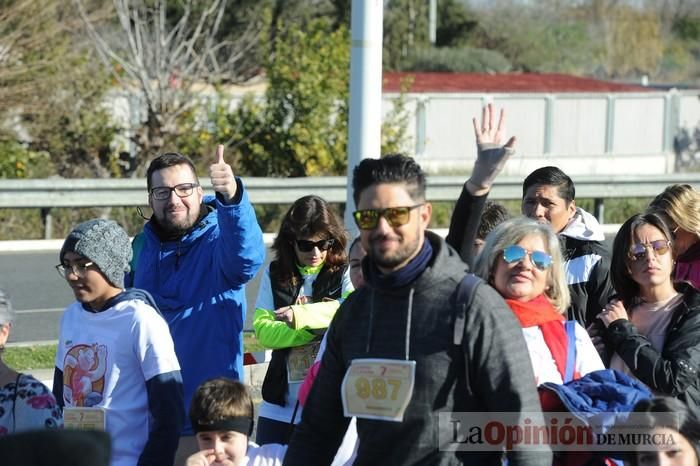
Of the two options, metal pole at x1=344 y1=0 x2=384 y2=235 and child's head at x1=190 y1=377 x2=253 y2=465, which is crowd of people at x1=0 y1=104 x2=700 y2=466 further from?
metal pole at x1=344 y1=0 x2=384 y2=235

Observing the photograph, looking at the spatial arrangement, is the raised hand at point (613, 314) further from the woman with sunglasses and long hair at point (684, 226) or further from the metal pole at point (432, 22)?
the metal pole at point (432, 22)

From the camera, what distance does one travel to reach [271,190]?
1545cm

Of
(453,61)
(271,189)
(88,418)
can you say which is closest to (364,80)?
(88,418)

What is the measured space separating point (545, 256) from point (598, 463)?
0.79 meters

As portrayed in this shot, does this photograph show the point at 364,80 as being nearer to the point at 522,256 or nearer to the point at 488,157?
the point at 522,256

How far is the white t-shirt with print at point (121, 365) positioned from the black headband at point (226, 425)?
23 cm

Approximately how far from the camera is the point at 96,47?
1919 cm

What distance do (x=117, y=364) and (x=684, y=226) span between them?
2826mm

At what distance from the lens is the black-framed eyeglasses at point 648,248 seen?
16.5 feet

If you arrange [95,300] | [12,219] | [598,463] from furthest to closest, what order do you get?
[12,219]
[95,300]
[598,463]

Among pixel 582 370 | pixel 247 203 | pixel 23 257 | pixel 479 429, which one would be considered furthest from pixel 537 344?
pixel 23 257

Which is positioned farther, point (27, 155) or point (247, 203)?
point (27, 155)

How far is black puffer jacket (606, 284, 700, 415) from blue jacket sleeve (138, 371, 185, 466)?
180 centimetres

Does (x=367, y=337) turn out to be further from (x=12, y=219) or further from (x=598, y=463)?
(x=12, y=219)
